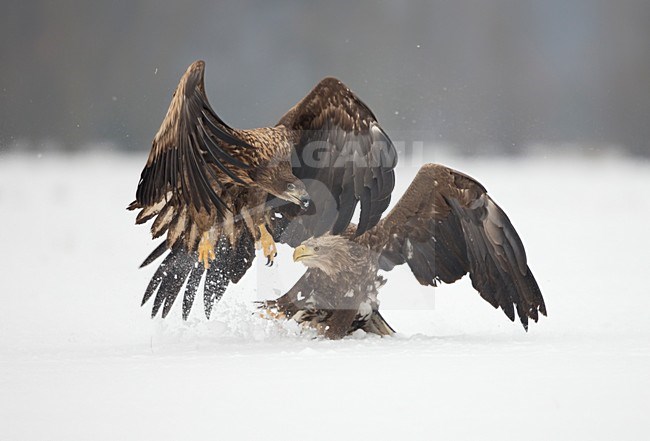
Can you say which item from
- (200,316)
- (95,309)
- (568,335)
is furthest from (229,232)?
(568,335)

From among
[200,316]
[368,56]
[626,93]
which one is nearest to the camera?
[200,316]

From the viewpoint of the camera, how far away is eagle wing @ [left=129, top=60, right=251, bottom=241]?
13.1ft

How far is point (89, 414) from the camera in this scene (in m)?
2.95

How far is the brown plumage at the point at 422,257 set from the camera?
4.59 meters

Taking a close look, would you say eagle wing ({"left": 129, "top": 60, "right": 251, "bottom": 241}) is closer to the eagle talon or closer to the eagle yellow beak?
the eagle talon

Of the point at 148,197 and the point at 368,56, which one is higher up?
the point at 368,56

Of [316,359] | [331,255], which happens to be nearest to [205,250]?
[331,255]

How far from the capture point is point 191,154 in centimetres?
400

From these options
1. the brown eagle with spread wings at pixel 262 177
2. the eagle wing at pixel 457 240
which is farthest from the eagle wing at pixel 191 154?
the eagle wing at pixel 457 240

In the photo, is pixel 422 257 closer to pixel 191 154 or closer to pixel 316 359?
pixel 316 359

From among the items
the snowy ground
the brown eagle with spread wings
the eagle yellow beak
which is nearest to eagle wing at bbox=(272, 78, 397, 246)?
the brown eagle with spread wings

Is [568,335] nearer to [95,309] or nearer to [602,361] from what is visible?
[602,361]

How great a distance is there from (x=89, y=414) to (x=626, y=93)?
12021mm

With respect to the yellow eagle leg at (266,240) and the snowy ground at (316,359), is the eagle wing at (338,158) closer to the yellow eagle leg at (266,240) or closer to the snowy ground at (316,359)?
the yellow eagle leg at (266,240)
